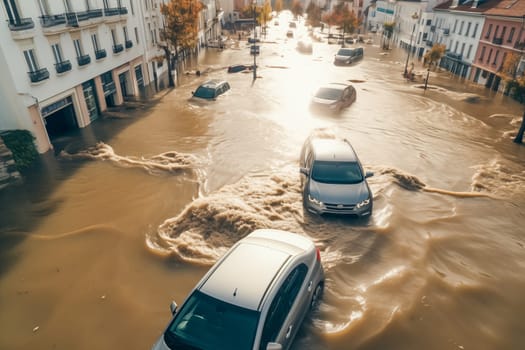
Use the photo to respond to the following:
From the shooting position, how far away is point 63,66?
16641 mm

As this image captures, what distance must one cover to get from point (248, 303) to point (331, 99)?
62.7 ft

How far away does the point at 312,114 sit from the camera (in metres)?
21.9

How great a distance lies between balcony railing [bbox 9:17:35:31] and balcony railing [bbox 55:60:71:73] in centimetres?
223

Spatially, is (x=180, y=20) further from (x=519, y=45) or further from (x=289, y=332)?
(x=519, y=45)

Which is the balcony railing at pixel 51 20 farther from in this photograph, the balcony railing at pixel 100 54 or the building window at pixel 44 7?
the balcony railing at pixel 100 54

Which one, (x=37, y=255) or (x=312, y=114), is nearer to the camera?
(x=37, y=255)

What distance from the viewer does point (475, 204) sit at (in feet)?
39.2

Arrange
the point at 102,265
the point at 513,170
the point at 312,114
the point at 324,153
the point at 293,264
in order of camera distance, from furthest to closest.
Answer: the point at 312,114 → the point at 513,170 → the point at 324,153 → the point at 102,265 → the point at 293,264

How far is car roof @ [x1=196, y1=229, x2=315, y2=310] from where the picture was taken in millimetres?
5375

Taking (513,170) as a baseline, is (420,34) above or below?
above

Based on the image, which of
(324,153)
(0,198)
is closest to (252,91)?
(324,153)

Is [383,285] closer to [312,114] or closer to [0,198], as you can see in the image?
[0,198]

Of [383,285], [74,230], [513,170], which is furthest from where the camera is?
[513,170]

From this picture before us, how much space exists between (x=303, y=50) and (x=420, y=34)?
17.7 metres
